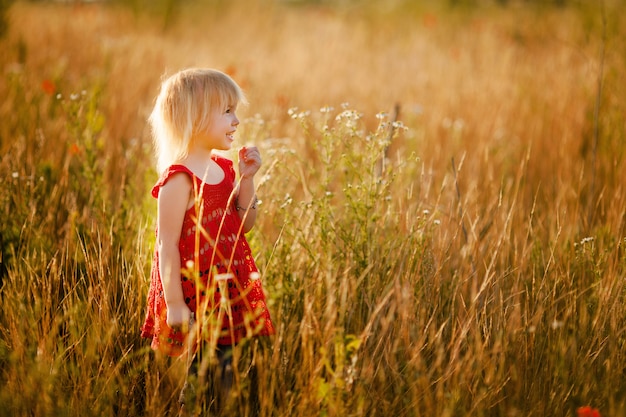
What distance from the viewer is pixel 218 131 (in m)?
1.83

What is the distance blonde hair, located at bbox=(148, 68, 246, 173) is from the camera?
70.8 inches

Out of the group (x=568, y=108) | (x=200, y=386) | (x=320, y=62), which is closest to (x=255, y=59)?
(x=320, y=62)

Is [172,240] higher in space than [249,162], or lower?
lower

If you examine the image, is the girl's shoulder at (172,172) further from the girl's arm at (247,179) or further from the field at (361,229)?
the field at (361,229)

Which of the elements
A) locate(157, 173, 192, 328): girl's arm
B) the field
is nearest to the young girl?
locate(157, 173, 192, 328): girl's arm

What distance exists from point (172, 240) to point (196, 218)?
0.09 m

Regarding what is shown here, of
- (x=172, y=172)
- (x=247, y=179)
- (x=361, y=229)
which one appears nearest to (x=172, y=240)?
(x=172, y=172)

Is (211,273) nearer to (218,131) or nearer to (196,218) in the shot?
(196,218)

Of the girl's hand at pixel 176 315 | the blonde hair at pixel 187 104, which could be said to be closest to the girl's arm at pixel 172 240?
the girl's hand at pixel 176 315

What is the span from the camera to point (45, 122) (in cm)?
394

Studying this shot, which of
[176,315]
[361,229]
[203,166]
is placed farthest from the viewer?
[361,229]

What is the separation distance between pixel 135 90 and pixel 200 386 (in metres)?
3.86

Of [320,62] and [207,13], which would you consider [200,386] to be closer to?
[320,62]

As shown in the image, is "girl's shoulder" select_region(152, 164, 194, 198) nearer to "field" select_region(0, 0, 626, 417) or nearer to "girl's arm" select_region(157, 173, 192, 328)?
"girl's arm" select_region(157, 173, 192, 328)
